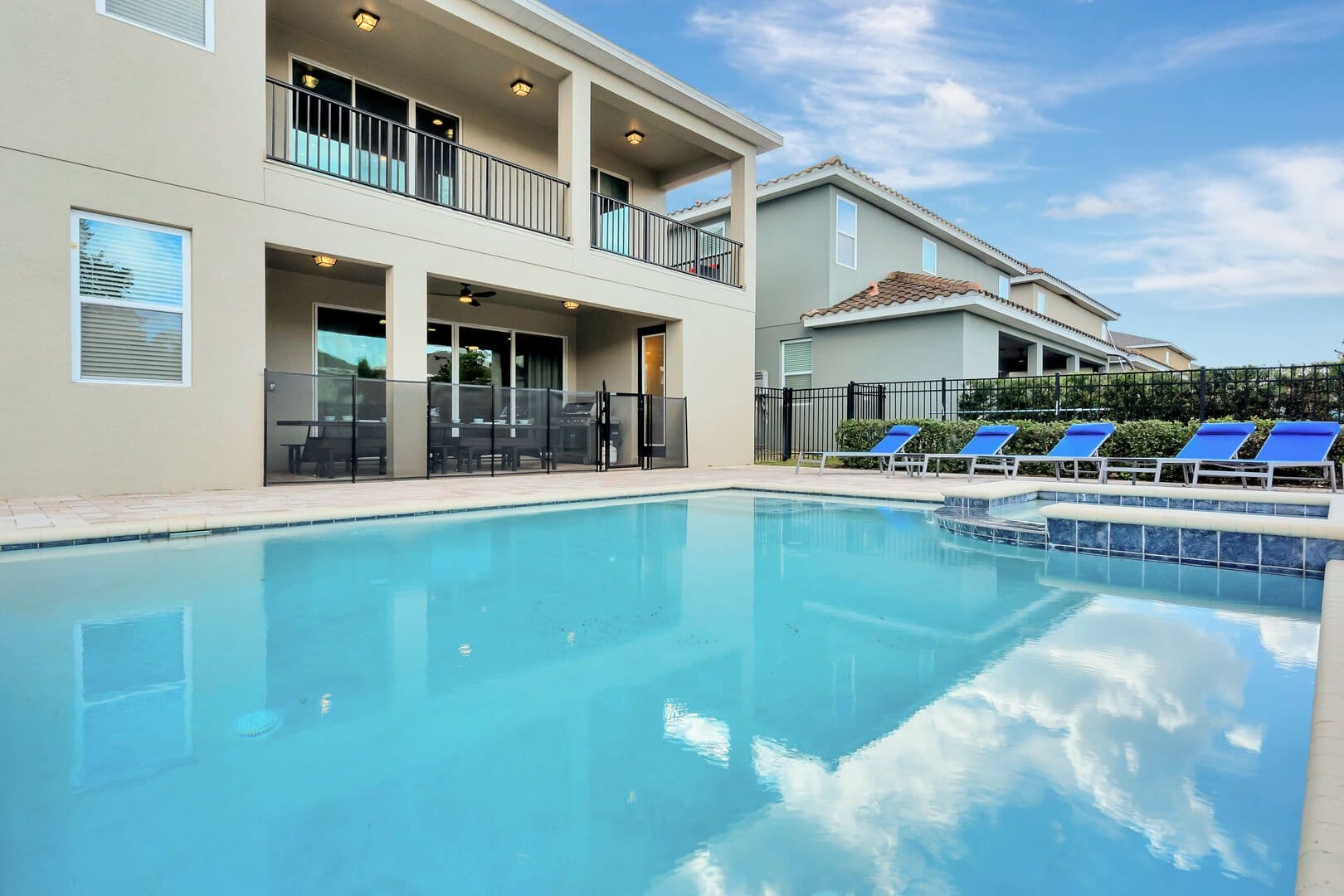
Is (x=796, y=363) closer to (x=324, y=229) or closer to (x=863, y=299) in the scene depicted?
(x=863, y=299)

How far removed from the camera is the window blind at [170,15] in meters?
7.15

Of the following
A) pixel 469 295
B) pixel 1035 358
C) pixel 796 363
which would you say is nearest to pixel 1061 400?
pixel 1035 358

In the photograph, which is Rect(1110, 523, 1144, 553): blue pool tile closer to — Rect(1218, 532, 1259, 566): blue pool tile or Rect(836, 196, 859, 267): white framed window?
Rect(1218, 532, 1259, 566): blue pool tile

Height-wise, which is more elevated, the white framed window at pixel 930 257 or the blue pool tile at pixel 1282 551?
the white framed window at pixel 930 257

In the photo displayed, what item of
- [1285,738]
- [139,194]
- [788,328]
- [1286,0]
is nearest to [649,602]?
[1285,738]

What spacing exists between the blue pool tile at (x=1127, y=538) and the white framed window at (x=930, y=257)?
1616 centimetres

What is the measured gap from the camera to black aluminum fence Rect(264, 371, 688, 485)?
8.59 meters

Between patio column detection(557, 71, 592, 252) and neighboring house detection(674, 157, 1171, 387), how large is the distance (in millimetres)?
6683

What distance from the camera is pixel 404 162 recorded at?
10789mm

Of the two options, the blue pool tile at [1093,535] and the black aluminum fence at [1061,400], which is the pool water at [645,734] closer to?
the blue pool tile at [1093,535]

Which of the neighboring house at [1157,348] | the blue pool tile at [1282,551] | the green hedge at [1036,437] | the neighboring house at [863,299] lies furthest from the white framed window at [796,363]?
the neighboring house at [1157,348]

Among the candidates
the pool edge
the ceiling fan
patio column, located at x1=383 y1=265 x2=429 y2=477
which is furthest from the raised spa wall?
the ceiling fan

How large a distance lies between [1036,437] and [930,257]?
10.2 meters

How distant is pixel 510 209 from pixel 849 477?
7359mm
